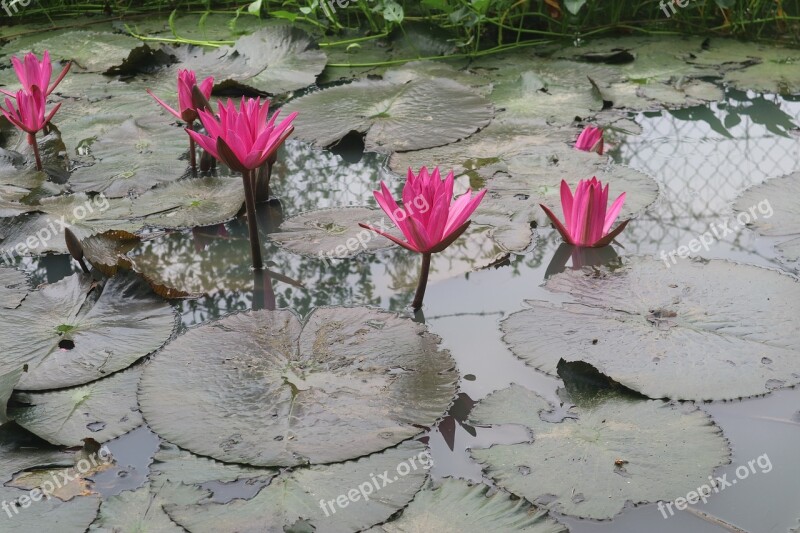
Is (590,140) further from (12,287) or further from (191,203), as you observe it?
(12,287)

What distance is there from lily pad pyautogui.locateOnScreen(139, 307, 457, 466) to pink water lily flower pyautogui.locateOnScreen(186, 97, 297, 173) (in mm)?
417

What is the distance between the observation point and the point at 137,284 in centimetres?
222

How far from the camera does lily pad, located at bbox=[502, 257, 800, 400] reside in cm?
183

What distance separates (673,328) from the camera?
2.00m

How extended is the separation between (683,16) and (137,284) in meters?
3.49

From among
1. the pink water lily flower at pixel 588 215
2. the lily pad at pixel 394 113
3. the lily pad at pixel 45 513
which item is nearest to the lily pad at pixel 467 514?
the lily pad at pixel 45 513

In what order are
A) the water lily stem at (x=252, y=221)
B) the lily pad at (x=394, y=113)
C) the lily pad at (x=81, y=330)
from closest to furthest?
the lily pad at (x=81, y=330)
the water lily stem at (x=252, y=221)
the lily pad at (x=394, y=113)

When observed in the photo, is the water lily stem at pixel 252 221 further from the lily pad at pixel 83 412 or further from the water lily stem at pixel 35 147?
the water lily stem at pixel 35 147

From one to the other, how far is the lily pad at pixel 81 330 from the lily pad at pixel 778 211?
177cm

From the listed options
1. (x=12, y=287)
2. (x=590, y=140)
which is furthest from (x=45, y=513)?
(x=590, y=140)

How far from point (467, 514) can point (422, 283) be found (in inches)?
30.7

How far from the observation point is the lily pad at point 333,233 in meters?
2.44

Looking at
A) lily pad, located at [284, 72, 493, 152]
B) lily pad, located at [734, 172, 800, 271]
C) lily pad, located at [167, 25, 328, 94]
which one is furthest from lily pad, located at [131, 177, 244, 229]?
lily pad, located at [734, 172, 800, 271]

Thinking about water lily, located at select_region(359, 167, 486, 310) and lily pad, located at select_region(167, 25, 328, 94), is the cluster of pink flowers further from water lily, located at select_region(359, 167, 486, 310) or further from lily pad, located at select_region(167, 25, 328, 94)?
water lily, located at select_region(359, 167, 486, 310)
